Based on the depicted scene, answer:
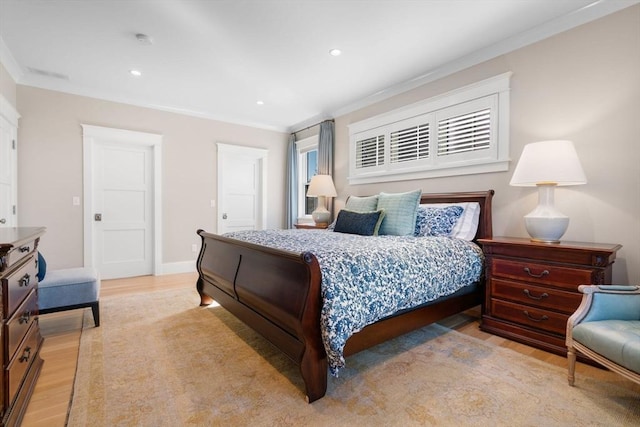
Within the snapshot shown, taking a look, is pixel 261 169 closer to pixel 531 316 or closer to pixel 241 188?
Result: pixel 241 188

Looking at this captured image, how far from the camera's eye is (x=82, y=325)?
2.65m

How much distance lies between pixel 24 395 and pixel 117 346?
0.72 meters

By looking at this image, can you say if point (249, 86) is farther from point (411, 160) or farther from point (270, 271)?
point (270, 271)

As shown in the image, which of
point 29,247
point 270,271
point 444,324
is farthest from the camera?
point 444,324

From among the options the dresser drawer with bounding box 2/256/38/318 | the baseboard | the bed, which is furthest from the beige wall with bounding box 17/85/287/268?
the dresser drawer with bounding box 2/256/38/318

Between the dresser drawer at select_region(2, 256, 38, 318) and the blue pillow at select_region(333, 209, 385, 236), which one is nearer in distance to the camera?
the dresser drawer at select_region(2, 256, 38, 318)

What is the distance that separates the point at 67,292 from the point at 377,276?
255 cm

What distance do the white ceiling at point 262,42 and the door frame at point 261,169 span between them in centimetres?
112

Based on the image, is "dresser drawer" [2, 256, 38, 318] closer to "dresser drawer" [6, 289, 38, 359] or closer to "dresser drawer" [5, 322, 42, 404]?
"dresser drawer" [6, 289, 38, 359]

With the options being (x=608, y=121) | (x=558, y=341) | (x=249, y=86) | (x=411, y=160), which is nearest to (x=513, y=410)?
(x=558, y=341)

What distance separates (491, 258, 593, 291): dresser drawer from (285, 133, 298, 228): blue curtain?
382cm

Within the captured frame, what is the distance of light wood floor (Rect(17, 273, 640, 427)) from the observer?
60.3 inches

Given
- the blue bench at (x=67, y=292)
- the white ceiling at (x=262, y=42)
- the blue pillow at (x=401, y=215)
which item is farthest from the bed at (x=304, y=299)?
the white ceiling at (x=262, y=42)

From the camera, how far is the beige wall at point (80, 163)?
3.77 m
